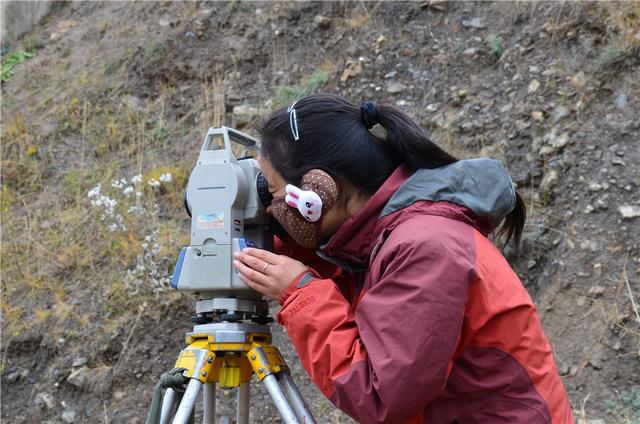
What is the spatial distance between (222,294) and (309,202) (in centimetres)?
45

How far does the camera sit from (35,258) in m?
4.46

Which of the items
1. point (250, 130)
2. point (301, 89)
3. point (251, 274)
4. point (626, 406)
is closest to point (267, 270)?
point (251, 274)

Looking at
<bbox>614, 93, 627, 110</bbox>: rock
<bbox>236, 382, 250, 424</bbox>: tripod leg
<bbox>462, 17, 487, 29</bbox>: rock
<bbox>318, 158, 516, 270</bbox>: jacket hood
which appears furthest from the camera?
<bbox>462, 17, 487, 29</bbox>: rock

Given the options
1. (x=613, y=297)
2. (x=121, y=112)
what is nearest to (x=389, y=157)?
(x=613, y=297)

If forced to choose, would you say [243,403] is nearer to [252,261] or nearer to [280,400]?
[280,400]

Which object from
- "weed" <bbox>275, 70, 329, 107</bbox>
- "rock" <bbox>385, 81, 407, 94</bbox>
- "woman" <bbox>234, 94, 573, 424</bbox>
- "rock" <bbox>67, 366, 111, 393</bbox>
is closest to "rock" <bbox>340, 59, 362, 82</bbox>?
"weed" <bbox>275, 70, 329, 107</bbox>

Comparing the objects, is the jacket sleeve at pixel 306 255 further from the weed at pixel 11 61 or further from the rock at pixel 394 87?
the weed at pixel 11 61

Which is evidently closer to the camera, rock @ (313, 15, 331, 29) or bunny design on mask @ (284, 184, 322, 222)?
bunny design on mask @ (284, 184, 322, 222)

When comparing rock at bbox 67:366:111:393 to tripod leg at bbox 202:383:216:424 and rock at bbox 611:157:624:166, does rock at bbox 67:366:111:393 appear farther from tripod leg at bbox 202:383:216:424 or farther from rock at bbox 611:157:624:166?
rock at bbox 611:157:624:166

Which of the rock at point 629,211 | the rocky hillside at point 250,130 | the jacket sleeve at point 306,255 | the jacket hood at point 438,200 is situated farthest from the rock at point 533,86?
the jacket hood at point 438,200

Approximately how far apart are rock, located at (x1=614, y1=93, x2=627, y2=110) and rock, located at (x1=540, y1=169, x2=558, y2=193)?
0.51m

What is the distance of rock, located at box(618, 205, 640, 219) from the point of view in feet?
10.9

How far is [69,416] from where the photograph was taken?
11.9 ft

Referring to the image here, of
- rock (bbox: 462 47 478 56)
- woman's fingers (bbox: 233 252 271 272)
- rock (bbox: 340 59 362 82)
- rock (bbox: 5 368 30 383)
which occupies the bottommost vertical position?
rock (bbox: 5 368 30 383)
